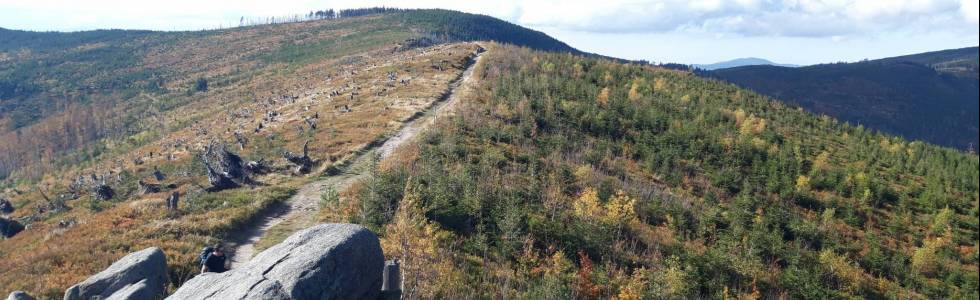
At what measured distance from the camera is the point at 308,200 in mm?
27172

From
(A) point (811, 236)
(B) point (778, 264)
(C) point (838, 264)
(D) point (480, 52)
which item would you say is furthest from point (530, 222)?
(D) point (480, 52)

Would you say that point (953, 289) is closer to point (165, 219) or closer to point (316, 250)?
point (316, 250)

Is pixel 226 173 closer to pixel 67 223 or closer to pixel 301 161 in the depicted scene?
pixel 301 161

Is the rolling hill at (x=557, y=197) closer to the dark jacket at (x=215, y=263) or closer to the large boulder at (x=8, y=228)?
the large boulder at (x=8, y=228)

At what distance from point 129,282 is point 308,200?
1235 cm

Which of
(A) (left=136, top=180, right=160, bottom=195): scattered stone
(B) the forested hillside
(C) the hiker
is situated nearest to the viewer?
(C) the hiker

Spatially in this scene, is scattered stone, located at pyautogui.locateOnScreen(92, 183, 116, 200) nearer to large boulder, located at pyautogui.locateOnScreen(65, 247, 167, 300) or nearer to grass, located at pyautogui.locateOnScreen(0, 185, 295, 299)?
grass, located at pyautogui.locateOnScreen(0, 185, 295, 299)

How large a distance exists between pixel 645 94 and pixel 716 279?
42601 millimetres

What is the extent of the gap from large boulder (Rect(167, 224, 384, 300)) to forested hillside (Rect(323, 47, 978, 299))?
3016 millimetres

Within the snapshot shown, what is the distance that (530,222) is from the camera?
79.3ft

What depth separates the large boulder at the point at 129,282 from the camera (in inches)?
570

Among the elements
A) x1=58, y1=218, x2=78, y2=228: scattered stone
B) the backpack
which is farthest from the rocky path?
x1=58, y1=218, x2=78, y2=228: scattered stone

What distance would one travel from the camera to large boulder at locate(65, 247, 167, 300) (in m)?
14.5

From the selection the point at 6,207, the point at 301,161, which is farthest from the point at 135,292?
the point at 6,207
